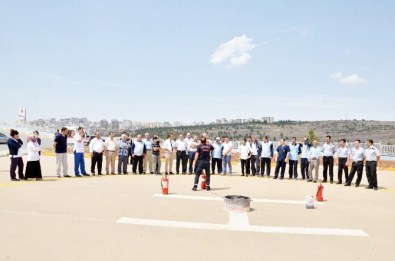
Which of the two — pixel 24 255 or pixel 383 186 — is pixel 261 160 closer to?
pixel 383 186

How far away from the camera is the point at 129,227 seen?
6707mm

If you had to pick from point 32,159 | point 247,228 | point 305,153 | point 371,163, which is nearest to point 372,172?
point 371,163

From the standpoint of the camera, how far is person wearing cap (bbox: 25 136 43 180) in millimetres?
12491

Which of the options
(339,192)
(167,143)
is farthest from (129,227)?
(167,143)

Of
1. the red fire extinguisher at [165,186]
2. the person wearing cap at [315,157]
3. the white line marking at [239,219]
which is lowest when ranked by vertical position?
the white line marking at [239,219]

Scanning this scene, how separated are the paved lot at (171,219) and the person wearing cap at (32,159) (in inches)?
27.6

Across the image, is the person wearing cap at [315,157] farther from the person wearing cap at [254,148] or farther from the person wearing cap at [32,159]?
the person wearing cap at [32,159]

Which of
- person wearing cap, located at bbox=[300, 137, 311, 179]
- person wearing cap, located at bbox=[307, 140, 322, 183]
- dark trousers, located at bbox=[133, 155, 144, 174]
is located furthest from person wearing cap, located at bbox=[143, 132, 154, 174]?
person wearing cap, located at bbox=[307, 140, 322, 183]

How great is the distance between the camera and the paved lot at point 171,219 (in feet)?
17.5

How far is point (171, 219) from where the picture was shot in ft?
24.5

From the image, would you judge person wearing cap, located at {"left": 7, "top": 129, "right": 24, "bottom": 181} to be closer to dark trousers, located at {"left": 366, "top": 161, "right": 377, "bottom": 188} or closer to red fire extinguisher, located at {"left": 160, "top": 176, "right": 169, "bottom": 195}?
red fire extinguisher, located at {"left": 160, "top": 176, "right": 169, "bottom": 195}

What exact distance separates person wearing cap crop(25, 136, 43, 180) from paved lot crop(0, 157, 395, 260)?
27.6 inches

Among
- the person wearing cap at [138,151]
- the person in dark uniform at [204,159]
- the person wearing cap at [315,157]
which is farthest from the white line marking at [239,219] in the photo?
the person wearing cap at [138,151]

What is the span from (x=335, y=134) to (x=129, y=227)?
155 meters
